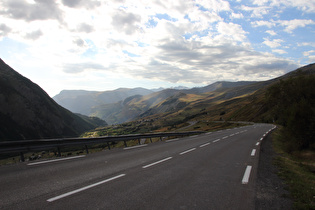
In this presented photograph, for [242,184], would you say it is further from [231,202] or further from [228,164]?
[228,164]

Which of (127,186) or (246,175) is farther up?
(127,186)

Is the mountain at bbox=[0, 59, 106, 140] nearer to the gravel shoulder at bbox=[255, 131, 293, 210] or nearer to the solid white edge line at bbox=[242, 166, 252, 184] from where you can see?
the solid white edge line at bbox=[242, 166, 252, 184]

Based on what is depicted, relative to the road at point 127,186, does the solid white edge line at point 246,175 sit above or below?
below

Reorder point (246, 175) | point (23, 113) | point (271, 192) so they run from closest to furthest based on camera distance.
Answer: point (271, 192), point (246, 175), point (23, 113)

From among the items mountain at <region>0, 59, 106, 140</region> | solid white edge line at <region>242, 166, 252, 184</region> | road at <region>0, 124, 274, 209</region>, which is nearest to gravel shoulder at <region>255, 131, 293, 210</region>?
road at <region>0, 124, 274, 209</region>

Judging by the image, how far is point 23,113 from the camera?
131125 mm

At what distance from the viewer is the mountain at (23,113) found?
119 meters

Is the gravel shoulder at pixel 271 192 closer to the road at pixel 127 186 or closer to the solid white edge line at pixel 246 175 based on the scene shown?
the road at pixel 127 186

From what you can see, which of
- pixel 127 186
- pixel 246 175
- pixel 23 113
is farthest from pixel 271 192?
pixel 23 113

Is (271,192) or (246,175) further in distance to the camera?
(246,175)

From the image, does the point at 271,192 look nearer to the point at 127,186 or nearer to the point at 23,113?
the point at 127,186

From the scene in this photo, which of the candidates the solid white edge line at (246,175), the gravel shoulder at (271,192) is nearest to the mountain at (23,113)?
the solid white edge line at (246,175)

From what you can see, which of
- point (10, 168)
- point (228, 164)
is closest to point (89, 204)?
point (10, 168)

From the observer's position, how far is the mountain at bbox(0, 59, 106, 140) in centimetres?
11929
